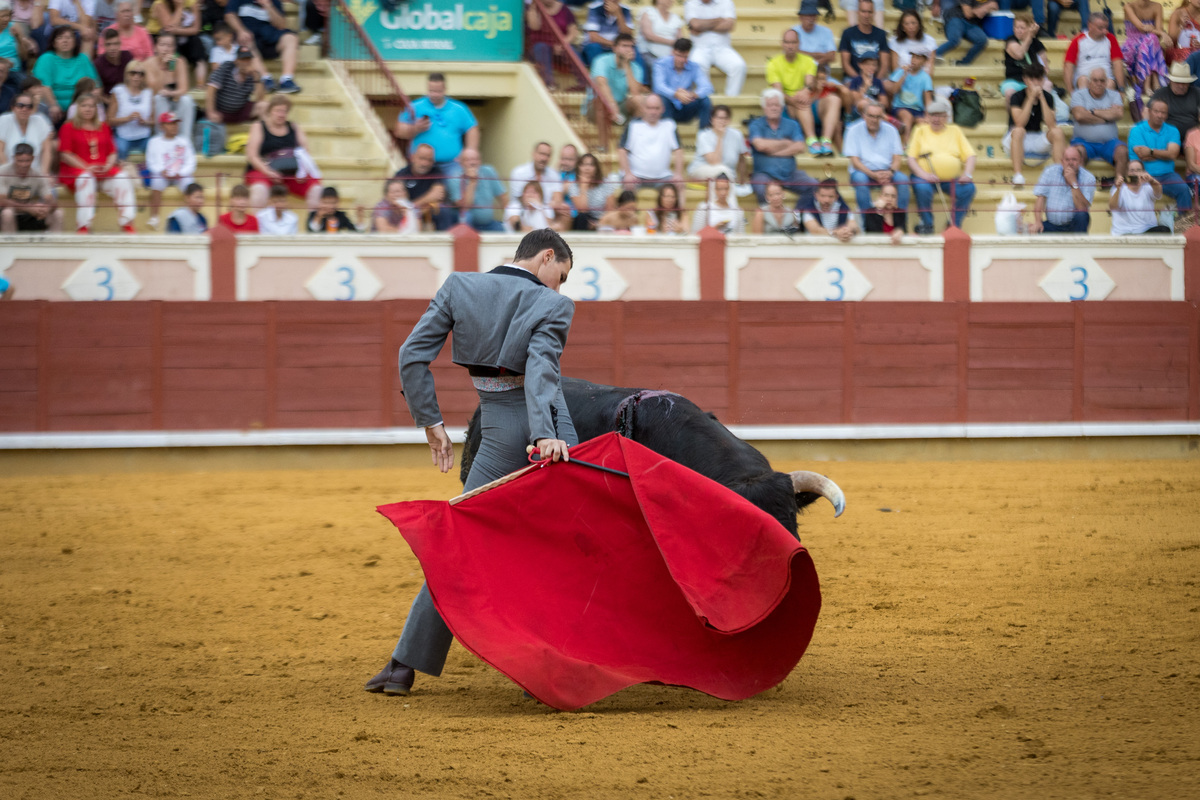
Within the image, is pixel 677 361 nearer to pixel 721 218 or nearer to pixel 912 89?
pixel 721 218

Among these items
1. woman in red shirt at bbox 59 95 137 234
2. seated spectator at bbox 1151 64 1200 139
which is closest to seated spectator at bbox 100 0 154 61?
woman in red shirt at bbox 59 95 137 234

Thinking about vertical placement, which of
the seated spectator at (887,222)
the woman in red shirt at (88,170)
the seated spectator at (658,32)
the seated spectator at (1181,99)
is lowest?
the seated spectator at (887,222)

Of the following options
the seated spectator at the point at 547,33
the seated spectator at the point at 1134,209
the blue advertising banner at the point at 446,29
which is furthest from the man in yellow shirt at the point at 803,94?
the blue advertising banner at the point at 446,29

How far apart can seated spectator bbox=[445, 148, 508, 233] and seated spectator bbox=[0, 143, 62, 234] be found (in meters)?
2.67

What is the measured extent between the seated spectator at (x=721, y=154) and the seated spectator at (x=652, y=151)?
18cm

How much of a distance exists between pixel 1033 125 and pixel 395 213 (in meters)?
5.48

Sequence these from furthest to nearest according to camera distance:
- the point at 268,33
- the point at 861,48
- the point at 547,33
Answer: the point at 547,33
the point at 861,48
the point at 268,33

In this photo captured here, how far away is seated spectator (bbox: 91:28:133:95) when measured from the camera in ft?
30.7

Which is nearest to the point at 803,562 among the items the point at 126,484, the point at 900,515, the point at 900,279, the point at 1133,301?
the point at 900,515

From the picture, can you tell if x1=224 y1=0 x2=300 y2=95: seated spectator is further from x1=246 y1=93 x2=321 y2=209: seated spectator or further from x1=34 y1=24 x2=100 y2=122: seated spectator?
x1=34 y1=24 x2=100 y2=122: seated spectator

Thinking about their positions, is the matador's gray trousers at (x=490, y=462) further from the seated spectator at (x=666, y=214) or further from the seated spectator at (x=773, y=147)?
the seated spectator at (x=773, y=147)

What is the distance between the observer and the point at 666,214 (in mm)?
9336

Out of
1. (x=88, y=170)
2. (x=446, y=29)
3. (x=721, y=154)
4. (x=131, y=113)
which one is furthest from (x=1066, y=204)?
(x=88, y=170)

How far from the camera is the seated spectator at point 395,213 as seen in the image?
357 inches
